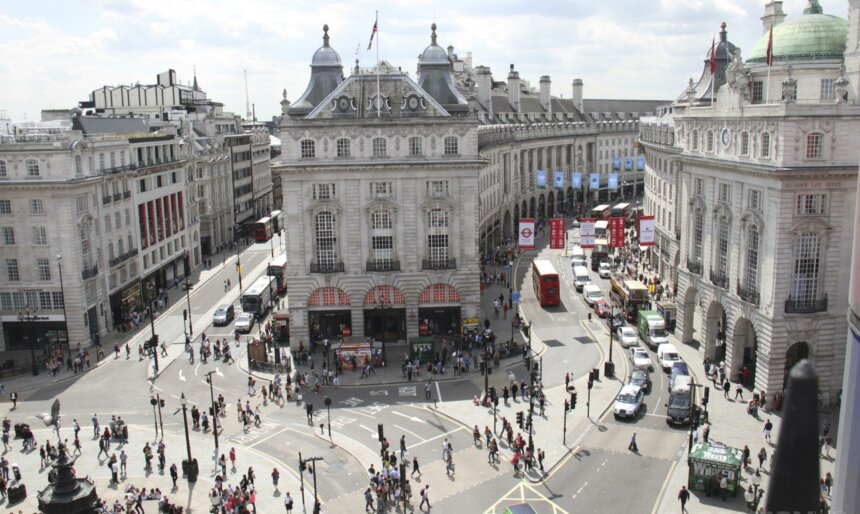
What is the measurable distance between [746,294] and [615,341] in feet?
55.4

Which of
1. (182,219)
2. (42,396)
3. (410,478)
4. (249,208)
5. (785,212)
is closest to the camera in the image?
(410,478)

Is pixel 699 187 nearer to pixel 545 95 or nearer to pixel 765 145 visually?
pixel 765 145

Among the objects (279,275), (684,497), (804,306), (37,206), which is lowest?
(684,497)

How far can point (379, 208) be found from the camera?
2741 inches

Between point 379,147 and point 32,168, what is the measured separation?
30050 millimetres

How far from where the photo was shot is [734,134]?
57.0 m

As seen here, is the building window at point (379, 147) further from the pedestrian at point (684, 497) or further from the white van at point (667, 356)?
the pedestrian at point (684, 497)

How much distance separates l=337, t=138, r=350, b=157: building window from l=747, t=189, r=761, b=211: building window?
31978 millimetres

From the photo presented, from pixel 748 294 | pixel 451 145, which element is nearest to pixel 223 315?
pixel 451 145

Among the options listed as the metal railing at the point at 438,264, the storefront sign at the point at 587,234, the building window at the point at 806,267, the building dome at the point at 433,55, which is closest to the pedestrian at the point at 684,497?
the building window at the point at 806,267

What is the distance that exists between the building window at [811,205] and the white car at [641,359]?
640 inches

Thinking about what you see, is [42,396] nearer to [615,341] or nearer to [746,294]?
[615,341]

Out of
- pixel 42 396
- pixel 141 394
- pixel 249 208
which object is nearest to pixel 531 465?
pixel 141 394

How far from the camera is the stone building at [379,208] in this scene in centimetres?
6856
